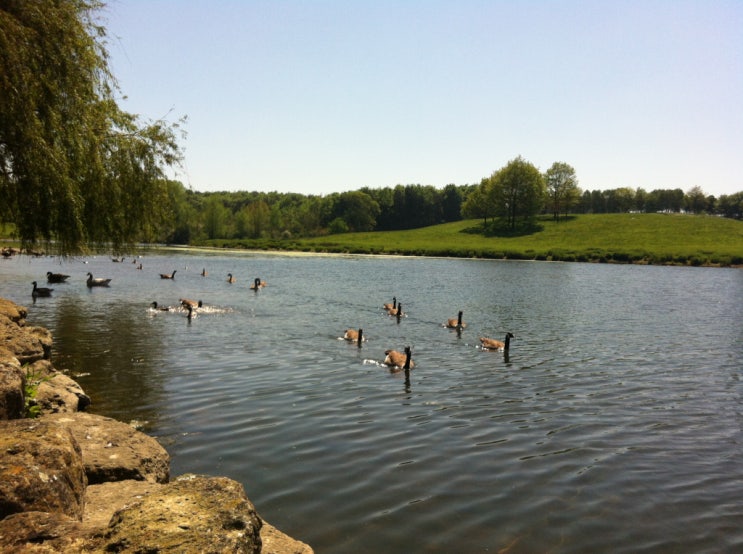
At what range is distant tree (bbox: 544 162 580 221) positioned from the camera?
122 meters

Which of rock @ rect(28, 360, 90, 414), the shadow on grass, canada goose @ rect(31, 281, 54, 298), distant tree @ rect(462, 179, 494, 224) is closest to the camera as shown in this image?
rock @ rect(28, 360, 90, 414)

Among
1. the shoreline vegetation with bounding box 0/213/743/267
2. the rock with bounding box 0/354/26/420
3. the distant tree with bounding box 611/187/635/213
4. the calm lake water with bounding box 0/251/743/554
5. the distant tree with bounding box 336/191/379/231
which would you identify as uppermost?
the distant tree with bounding box 611/187/635/213

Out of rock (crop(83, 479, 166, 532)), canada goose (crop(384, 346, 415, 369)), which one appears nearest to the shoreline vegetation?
canada goose (crop(384, 346, 415, 369))

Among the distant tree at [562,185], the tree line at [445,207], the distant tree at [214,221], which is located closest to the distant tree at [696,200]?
the tree line at [445,207]

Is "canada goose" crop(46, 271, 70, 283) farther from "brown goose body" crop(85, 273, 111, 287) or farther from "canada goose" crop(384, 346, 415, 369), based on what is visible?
"canada goose" crop(384, 346, 415, 369)

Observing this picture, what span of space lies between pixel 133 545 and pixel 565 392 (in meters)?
13.0

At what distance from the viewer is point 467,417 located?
11961mm

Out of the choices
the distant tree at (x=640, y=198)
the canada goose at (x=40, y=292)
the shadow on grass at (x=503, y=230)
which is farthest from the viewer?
the distant tree at (x=640, y=198)

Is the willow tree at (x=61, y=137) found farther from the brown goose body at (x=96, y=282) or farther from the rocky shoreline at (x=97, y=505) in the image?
the brown goose body at (x=96, y=282)

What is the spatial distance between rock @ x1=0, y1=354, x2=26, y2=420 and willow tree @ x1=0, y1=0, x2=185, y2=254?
9.73 m

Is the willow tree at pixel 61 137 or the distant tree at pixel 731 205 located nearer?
the willow tree at pixel 61 137

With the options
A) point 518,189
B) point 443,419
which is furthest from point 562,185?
point 443,419

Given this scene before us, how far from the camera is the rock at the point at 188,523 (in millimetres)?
3584

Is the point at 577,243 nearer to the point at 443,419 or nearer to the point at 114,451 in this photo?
the point at 443,419
